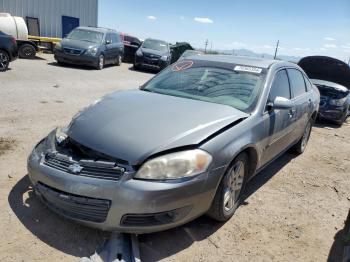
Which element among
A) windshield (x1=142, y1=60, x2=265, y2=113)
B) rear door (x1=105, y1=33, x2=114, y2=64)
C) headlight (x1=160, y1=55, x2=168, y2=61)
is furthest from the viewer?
headlight (x1=160, y1=55, x2=168, y2=61)

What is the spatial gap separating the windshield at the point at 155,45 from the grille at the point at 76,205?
16434 millimetres

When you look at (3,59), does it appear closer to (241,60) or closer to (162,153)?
(241,60)

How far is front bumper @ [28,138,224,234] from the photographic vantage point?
2719 millimetres

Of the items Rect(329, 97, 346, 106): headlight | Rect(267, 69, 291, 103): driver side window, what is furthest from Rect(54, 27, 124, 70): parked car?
Rect(267, 69, 291, 103): driver side window

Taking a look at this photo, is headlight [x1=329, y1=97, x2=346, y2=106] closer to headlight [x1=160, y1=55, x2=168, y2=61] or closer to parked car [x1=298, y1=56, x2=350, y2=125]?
parked car [x1=298, y1=56, x2=350, y2=125]

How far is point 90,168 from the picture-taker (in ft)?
9.35

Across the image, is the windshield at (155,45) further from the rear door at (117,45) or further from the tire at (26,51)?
the tire at (26,51)

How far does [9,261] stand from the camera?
2666mm

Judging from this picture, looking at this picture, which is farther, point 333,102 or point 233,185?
point 333,102

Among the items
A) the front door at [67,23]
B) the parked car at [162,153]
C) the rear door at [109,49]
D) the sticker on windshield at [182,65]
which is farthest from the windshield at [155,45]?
the parked car at [162,153]

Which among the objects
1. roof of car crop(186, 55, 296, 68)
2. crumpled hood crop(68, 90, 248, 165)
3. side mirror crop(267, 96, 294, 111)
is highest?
roof of car crop(186, 55, 296, 68)

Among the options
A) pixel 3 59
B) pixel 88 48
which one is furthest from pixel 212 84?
pixel 88 48

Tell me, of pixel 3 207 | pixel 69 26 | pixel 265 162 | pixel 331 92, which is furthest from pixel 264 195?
pixel 69 26

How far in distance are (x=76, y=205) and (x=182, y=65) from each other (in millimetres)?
2487
